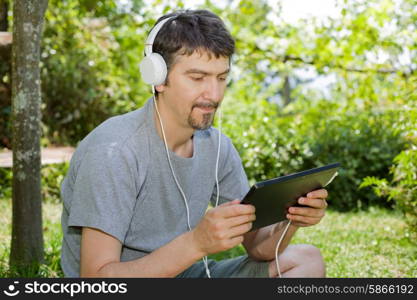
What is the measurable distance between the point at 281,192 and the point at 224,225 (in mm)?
274

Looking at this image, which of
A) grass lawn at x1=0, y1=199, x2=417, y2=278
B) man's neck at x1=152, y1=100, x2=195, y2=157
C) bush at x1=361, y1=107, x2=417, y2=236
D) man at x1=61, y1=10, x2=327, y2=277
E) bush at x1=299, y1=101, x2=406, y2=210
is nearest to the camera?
man at x1=61, y1=10, x2=327, y2=277

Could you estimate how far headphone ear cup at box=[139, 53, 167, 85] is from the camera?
7.28 feet

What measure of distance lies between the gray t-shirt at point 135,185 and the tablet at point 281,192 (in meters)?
0.37

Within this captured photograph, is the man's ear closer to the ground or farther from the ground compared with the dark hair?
closer to the ground

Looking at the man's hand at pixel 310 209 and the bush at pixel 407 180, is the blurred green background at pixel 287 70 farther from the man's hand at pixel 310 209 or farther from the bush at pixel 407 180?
the man's hand at pixel 310 209

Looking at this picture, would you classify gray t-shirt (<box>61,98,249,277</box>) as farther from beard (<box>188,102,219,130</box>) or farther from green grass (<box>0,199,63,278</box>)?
green grass (<box>0,199,63,278</box>)

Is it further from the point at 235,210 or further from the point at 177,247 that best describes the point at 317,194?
the point at 177,247

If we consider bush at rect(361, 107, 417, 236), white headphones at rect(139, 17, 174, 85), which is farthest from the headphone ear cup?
bush at rect(361, 107, 417, 236)

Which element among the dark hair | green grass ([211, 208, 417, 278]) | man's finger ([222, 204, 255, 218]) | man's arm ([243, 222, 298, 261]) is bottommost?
green grass ([211, 208, 417, 278])

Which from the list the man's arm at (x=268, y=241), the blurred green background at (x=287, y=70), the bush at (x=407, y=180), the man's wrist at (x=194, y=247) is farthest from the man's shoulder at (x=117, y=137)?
the blurred green background at (x=287, y=70)

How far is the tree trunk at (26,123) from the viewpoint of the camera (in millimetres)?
3277

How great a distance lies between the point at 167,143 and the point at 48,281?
657mm

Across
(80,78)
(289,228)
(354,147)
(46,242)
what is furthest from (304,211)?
(80,78)

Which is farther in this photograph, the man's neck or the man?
the man's neck
